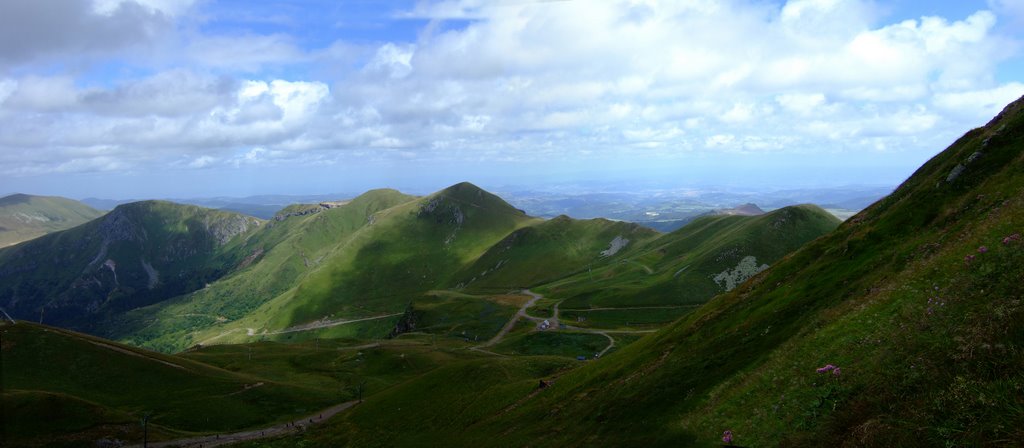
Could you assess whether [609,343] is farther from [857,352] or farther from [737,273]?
[857,352]

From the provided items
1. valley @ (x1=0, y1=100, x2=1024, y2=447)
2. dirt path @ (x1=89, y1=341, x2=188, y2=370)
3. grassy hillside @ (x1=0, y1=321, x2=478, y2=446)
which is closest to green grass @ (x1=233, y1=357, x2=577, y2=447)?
valley @ (x1=0, y1=100, x2=1024, y2=447)

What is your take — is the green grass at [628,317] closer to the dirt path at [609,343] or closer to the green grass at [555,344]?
the dirt path at [609,343]

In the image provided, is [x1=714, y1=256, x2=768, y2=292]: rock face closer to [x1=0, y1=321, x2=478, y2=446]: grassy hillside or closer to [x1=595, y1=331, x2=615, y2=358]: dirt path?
[x1=595, y1=331, x2=615, y2=358]: dirt path

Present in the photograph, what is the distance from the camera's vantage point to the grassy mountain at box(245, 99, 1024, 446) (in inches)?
620

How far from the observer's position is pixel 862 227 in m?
58.3

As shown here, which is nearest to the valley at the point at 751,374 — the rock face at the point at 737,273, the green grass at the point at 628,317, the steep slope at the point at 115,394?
the steep slope at the point at 115,394

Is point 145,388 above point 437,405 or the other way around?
the other way around

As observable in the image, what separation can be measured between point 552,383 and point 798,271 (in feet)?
115

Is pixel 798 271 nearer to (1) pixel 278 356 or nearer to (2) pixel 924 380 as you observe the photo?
(2) pixel 924 380

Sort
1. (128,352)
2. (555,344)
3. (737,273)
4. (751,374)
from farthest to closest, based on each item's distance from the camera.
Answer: (737,273), (555,344), (128,352), (751,374)

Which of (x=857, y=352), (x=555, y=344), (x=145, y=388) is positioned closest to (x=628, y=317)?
(x=555, y=344)

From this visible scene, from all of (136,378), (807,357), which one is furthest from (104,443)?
(807,357)

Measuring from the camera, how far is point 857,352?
86.0ft

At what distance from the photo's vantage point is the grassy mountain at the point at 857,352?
15742 mm
